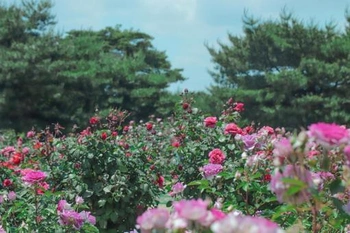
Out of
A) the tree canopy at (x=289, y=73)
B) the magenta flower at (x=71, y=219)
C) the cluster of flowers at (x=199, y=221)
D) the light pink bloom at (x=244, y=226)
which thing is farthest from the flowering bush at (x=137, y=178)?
the tree canopy at (x=289, y=73)

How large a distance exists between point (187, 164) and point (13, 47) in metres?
12.3

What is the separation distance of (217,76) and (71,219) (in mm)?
14478

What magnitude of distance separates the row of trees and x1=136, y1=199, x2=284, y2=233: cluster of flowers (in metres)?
13.4

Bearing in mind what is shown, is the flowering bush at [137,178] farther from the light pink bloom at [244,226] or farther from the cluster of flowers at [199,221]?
the light pink bloom at [244,226]

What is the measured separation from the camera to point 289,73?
14383mm

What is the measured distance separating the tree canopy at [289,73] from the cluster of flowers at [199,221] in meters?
13.4

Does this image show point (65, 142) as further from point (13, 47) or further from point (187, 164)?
point (13, 47)

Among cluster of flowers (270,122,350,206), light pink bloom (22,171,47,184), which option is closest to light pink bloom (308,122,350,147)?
cluster of flowers (270,122,350,206)

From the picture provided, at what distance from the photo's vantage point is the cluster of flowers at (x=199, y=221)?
0.84m

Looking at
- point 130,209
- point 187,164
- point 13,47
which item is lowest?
point 130,209

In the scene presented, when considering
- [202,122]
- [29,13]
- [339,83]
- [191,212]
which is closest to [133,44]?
[29,13]

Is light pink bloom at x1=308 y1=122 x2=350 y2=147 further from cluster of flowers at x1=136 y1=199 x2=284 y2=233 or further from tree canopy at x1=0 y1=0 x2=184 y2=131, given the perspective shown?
tree canopy at x1=0 y1=0 x2=184 y2=131

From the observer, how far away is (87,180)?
142 inches

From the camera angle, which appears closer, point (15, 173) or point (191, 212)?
point (191, 212)
